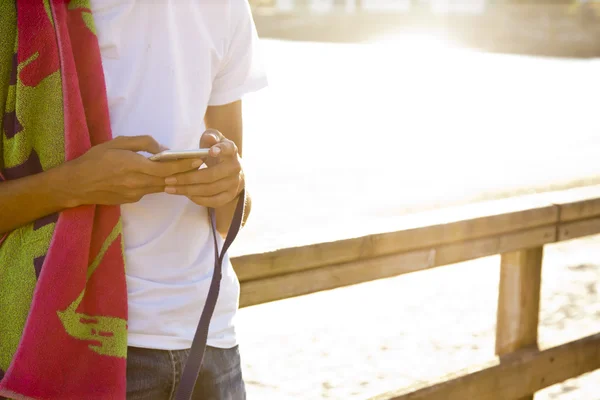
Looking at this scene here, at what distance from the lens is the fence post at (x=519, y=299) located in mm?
2523

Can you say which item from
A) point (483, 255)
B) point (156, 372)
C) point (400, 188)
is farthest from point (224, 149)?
point (400, 188)

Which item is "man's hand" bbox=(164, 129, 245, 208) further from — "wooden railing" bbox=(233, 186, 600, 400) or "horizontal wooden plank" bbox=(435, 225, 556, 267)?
"horizontal wooden plank" bbox=(435, 225, 556, 267)

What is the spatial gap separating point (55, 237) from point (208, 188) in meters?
0.22

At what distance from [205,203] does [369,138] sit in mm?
13131

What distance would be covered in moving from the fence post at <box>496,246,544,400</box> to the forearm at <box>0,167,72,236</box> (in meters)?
1.64

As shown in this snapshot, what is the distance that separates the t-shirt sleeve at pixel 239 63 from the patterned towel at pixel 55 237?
0.28m

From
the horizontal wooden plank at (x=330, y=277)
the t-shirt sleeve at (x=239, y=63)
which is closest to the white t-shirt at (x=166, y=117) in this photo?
the t-shirt sleeve at (x=239, y=63)

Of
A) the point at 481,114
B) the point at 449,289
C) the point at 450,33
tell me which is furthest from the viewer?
the point at 450,33

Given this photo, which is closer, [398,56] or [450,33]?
[398,56]

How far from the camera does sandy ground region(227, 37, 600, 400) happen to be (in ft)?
14.0

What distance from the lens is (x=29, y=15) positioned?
1.18m

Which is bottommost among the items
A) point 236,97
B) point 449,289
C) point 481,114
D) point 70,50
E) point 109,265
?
point 481,114

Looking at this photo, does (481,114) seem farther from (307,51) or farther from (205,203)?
(307,51)

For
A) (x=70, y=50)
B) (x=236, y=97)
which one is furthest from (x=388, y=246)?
(x=70, y=50)
